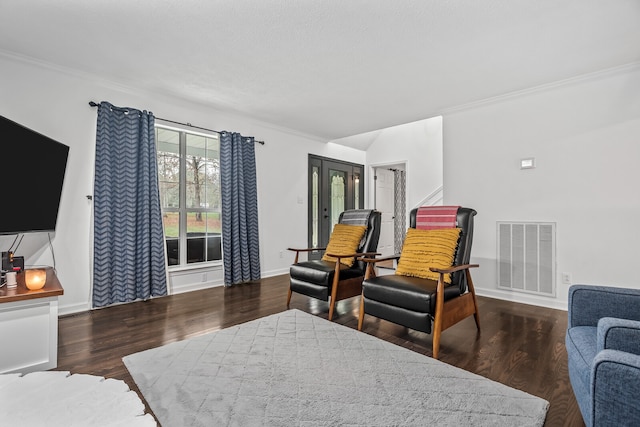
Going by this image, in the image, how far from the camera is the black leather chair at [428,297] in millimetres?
2277

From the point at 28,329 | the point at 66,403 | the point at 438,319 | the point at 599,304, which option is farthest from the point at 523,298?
the point at 28,329

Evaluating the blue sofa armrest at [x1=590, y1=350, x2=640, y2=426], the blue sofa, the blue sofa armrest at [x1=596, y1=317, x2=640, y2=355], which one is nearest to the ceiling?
the blue sofa

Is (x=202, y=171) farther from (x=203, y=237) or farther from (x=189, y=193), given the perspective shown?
(x=203, y=237)

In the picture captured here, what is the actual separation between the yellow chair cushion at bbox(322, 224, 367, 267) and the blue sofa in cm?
199

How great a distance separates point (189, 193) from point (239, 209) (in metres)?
0.67

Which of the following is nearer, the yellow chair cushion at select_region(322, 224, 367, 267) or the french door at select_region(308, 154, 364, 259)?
the yellow chair cushion at select_region(322, 224, 367, 267)

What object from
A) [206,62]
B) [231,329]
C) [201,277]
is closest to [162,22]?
[206,62]

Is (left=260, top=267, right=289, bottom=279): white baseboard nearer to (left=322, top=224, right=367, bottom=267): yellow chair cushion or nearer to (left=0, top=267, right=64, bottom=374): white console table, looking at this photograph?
(left=322, top=224, right=367, bottom=267): yellow chair cushion

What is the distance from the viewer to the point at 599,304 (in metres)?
1.58

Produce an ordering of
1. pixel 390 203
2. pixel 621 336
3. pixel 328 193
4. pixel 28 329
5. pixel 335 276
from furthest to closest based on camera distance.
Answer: pixel 390 203 → pixel 328 193 → pixel 335 276 → pixel 28 329 → pixel 621 336

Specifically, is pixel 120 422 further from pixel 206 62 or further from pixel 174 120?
pixel 174 120

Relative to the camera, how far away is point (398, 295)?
2422 mm

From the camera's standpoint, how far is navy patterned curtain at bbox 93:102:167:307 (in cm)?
328

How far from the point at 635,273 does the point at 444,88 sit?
258 centimetres
